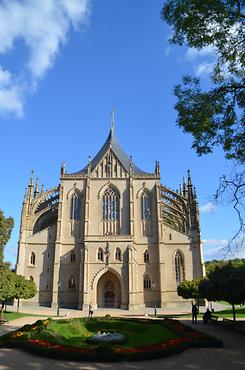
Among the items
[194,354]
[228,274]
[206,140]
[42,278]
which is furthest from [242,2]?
[42,278]

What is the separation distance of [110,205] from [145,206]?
5617mm

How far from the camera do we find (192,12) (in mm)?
10867

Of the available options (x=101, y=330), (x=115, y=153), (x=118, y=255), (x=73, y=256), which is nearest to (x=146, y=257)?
(x=118, y=255)

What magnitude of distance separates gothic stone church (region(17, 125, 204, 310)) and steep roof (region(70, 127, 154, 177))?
0.47m

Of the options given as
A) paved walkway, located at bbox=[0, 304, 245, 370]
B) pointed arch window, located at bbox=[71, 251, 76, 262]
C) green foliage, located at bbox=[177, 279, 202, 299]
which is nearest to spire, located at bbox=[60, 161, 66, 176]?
pointed arch window, located at bbox=[71, 251, 76, 262]

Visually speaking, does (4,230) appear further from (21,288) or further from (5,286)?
(5,286)

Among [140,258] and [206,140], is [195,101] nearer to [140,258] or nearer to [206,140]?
[206,140]

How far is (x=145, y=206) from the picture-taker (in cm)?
5209

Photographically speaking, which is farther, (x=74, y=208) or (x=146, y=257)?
(x=74, y=208)

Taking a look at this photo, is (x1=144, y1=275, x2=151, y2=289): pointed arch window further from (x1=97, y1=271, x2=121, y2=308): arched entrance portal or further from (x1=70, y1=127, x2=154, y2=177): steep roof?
(x1=70, y1=127, x2=154, y2=177): steep roof

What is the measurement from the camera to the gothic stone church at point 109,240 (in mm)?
46344

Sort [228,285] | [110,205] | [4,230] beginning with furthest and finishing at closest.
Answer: [110,205]
[4,230]
[228,285]

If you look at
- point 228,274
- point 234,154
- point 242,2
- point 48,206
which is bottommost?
point 228,274

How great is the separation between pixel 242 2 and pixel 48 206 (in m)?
47.8
